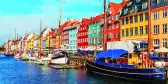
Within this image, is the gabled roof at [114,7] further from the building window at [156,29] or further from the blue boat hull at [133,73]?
the blue boat hull at [133,73]

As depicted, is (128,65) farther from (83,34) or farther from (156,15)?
(83,34)

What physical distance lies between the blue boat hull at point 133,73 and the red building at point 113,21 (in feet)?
111

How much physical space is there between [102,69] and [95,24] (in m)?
56.2

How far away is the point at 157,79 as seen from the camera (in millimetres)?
45438

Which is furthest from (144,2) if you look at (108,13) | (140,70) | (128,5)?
(140,70)

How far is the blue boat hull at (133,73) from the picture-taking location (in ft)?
149

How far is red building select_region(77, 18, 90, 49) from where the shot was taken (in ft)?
400

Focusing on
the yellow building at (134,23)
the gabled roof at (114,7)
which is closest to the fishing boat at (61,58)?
the yellow building at (134,23)

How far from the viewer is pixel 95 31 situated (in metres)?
112

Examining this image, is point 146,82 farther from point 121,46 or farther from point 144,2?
point 144,2

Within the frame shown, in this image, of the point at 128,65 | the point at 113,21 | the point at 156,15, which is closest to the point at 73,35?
the point at 113,21

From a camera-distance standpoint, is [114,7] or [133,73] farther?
[114,7]

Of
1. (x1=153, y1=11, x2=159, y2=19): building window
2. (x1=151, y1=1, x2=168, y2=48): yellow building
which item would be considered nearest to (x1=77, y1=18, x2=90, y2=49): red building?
(x1=151, y1=1, x2=168, y2=48): yellow building

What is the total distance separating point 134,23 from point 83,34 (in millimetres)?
45353
